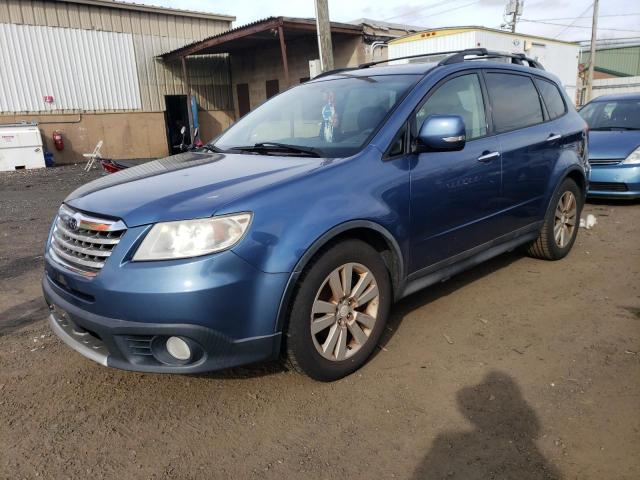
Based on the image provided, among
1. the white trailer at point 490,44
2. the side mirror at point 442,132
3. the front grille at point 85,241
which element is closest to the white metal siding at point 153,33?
the white trailer at point 490,44

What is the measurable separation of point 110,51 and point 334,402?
18158 mm

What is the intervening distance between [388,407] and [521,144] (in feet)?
8.02

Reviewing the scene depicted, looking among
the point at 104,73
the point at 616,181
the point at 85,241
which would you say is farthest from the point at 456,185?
the point at 104,73

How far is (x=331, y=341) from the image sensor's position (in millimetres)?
2738

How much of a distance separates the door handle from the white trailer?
9.18 meters

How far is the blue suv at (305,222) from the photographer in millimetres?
2303

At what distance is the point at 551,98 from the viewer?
4.60 meters

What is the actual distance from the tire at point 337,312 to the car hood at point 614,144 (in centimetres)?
564

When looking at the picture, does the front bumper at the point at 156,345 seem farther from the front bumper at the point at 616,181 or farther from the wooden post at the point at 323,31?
the wooden post at the point at 323,31

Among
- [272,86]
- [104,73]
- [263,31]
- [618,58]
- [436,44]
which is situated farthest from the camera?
[618,58]

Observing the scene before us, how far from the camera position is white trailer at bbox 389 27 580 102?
1214 centimetres

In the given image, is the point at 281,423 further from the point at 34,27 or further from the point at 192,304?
the point at 34,27

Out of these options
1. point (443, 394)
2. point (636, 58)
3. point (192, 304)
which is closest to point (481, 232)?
point (443, 394)

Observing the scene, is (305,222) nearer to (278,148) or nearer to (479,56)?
(278,148)
